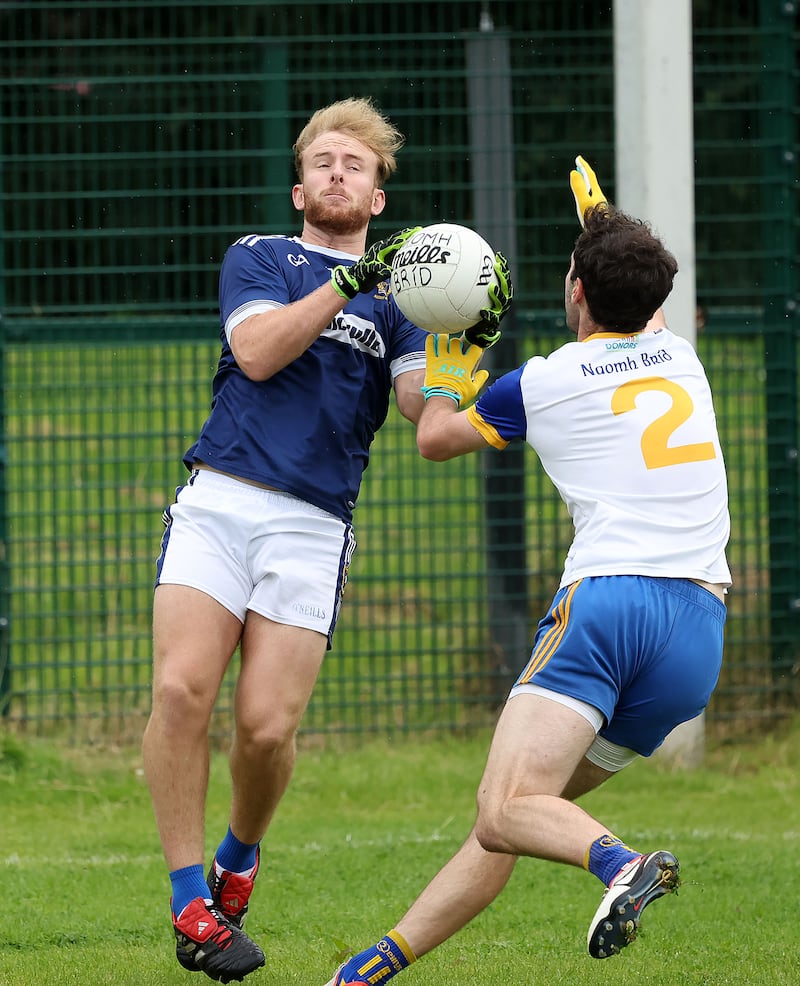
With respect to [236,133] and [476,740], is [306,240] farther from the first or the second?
[476,740]

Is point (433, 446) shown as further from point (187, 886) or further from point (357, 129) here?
point (187, 886)

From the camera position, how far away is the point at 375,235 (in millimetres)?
7531

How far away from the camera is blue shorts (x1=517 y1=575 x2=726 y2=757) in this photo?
361 centimetres

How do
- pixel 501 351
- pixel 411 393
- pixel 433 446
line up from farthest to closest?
pixel 501 351
pixel 411 393
pixel 433 446

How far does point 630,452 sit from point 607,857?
101 centimetres

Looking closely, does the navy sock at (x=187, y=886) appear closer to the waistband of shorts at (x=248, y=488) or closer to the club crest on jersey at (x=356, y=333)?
the waistband of shorts at (x=248, y=488)

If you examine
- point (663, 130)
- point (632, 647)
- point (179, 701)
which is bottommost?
point (179, 701)

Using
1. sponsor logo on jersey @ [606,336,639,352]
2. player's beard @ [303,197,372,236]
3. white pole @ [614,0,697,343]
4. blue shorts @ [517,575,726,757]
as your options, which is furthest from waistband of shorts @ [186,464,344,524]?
white pole @ [614,0,697,343]

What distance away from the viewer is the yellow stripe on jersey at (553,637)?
12.0ft

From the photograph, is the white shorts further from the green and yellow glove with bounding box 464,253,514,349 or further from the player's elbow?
the green and yellow glove with bounding box 464,253,514,349

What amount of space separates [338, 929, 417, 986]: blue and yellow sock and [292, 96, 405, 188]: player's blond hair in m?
2.42

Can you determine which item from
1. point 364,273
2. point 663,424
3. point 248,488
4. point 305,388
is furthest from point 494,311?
point 248,488

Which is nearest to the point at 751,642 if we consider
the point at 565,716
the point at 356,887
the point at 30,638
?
the point at 356,887

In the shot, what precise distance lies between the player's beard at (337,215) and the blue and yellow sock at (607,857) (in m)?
2.21
